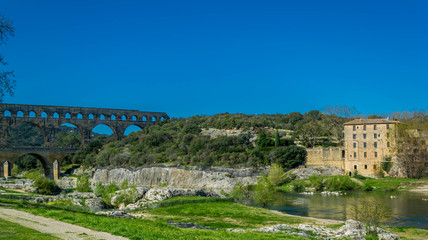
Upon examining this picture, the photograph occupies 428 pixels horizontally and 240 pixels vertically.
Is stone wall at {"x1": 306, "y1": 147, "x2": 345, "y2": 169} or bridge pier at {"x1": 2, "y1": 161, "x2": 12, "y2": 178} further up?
stone wall at {"x1": 306, "y1": 147, "x2": 345, "y2": 169}

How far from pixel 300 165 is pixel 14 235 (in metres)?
58.3

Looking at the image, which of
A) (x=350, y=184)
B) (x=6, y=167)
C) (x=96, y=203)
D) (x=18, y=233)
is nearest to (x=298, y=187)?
(x=350, y=184)

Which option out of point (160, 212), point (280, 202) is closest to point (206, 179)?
point (280, 202)

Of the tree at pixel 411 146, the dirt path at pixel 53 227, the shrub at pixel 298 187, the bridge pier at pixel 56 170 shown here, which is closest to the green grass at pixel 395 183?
the tree at pixel 411 146

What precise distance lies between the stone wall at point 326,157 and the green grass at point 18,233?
5748 cm

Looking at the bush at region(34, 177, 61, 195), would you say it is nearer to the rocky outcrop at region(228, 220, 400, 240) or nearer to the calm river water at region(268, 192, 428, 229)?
the calm river water at region(268, 192, 428, 229)

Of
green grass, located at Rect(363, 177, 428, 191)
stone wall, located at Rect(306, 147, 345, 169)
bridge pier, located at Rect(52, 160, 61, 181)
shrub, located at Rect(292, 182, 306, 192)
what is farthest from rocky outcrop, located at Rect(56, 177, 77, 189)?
green grass, located at Rect(363, 177, 428, 191)

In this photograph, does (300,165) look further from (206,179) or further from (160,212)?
(160,212)

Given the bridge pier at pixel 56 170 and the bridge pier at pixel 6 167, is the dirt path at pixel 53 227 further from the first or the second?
the bridge pier at pixel 56 170

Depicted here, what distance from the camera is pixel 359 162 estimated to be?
65188 mm

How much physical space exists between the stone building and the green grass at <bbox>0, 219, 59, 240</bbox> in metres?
56.9

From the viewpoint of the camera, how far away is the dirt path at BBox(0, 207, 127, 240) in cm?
1388

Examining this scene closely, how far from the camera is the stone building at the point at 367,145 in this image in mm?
63469

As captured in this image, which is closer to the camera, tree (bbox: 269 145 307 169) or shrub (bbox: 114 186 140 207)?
shrub (bbox: 114 186 140 207)
